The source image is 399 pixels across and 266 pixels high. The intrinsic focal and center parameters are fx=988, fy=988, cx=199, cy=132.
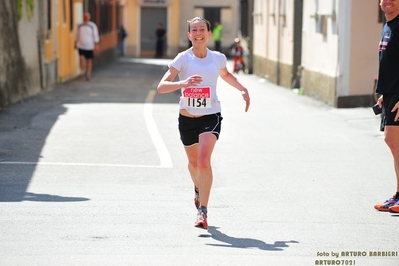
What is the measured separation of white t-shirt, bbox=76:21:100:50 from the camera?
30391 mm

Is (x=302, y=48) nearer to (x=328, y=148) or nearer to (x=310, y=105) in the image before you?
(x=310, y=105)

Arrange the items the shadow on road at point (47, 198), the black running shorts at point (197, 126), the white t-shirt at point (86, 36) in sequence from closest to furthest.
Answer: the black running shorts at point (197, 126), the shadow on road at point (47, 198), the white t-shirt at point (86, 36)

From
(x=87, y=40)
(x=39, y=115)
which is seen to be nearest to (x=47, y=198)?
(x=39, y=115)

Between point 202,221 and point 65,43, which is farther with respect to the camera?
point 65,43

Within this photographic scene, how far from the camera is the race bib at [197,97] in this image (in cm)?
827

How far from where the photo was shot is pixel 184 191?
10.1 m

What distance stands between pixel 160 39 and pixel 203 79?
52321 millimetres

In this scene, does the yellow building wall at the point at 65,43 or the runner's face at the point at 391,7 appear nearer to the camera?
the runner's face at the point at 391,7

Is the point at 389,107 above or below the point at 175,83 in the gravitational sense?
below

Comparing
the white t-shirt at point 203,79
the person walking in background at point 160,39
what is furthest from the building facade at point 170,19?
the white t-shirt at point 203,79

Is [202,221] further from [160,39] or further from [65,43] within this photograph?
[160,39]

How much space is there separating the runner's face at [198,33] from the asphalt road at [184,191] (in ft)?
5.01

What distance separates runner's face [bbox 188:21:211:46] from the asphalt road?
153 centimetres

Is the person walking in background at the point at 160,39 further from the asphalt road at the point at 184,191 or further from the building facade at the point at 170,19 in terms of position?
the asphalt road at the point at 184,191
